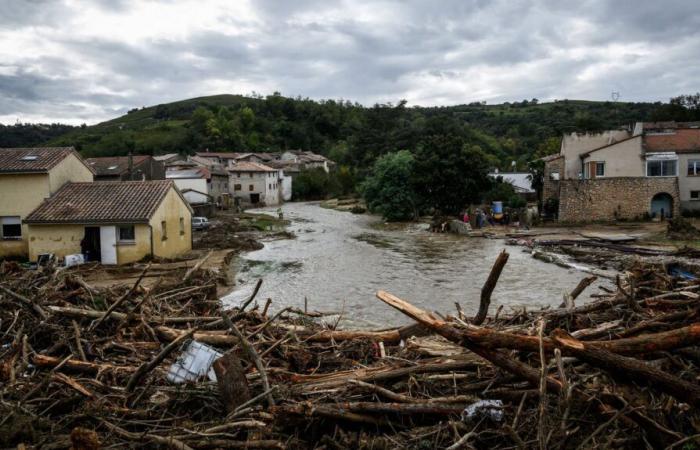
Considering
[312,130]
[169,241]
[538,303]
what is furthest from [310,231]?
[312,130]

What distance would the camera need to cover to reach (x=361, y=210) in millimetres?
58000

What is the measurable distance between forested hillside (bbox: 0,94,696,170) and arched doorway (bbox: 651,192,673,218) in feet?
102

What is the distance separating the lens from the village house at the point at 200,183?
52.5m

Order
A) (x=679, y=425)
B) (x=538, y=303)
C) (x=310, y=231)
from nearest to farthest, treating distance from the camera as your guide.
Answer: (x=679, y=425), (x=538, y=303), (x=310, y=231)

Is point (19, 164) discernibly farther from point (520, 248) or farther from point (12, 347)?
point (520, 248)

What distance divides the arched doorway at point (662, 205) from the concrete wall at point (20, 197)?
116 ft

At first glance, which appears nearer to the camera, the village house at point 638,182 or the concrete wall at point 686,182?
the village house at point 638,182

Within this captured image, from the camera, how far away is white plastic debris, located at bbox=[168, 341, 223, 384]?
6.45 m

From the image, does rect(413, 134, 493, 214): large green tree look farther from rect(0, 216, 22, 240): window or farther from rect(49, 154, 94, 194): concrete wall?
rect(0, 216, 22, 240): window

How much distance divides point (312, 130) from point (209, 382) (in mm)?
126311

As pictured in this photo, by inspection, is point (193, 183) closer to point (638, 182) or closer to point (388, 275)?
point (388, 275)

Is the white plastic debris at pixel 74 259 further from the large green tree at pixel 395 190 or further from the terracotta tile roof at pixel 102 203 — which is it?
the large green tree at pixel 395 190

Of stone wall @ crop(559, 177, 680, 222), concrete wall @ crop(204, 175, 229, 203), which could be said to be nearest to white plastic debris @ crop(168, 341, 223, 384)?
stone wall @ crop(559, 177, 680, 222)

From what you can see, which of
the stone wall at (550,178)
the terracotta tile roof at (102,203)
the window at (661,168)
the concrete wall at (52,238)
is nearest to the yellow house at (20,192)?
the terracotta tile roof at (102,203)
